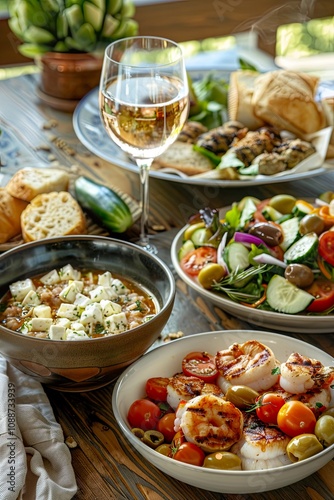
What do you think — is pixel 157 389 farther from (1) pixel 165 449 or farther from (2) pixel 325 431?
(2) pixel 325 431

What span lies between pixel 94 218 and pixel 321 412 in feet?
3.14

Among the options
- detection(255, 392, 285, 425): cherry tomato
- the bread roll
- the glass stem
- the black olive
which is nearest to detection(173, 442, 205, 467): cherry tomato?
detection(255, 392, 285, 425): cherry tomato

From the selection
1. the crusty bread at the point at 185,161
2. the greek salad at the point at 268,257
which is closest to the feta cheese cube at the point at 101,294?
the greek salad at the point at 268,257

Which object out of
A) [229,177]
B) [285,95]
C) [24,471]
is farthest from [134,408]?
[285,95]

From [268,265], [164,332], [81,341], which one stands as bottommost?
[164,332]

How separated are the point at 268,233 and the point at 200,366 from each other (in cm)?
45

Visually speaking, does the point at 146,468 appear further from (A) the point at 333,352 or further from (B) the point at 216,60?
(B) the point at 216,60

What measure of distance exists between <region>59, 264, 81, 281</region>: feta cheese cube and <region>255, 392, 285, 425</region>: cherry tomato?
1.81 ft

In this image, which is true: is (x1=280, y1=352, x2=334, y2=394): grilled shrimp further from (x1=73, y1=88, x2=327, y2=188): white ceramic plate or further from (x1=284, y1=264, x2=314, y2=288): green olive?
(x1=73, y1=88, x2=327, y2=188): white ceramic plate

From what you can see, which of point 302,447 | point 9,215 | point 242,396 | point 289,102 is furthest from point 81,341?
point 289,102

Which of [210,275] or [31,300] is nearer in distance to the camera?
[31,300]

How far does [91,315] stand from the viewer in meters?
1.37

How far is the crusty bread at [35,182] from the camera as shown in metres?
1.96

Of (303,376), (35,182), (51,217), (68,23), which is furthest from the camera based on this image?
(68,23)
